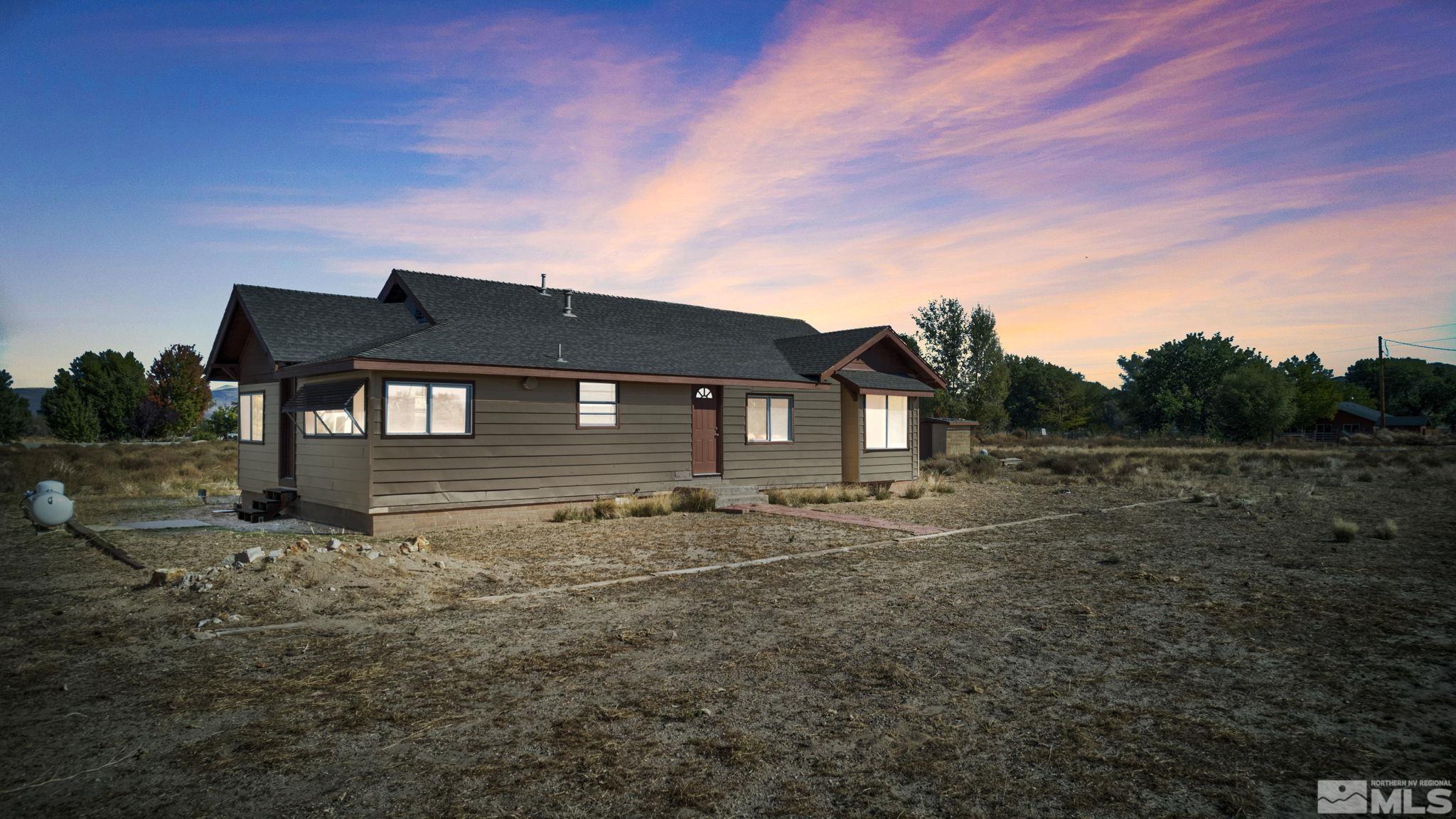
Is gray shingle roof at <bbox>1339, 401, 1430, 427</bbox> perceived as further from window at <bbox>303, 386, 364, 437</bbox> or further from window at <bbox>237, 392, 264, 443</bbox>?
window at <bbox>237, 392, 264, 443</bbox>

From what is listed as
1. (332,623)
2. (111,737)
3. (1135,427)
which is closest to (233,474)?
(332,623)

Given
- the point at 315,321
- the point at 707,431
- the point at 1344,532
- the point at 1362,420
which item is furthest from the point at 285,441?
the point at 1362,420

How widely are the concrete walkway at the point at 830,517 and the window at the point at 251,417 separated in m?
10.8

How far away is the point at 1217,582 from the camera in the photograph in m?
9.13

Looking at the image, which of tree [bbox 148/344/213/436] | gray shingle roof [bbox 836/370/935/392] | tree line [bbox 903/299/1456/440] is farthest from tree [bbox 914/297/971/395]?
tree [bbox 148/344/213/436]

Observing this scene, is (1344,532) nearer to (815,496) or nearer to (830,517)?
(830,517)

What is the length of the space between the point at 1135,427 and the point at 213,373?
7576 cm

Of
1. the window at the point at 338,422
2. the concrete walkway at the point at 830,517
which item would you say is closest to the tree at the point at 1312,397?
the concrete walkway at the point at 830,517

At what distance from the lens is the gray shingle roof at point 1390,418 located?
2795 inches

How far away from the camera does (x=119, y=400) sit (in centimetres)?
5656

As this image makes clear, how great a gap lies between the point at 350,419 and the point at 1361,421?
88526mm

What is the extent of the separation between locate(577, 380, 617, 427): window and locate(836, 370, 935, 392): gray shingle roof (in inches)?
276

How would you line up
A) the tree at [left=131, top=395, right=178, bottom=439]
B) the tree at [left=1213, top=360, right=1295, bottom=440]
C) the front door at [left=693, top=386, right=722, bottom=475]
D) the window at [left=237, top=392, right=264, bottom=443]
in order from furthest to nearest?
1. the tree at [left=131, top=395, right=178, bottom=439]
2. the tree at [left=1213, top=360, right=1295, bottom=440]
3. the front door at [left=693, top=386, right=722, bottom=475]
4. the window at [left=237, top=392, right=264, bottom=443]

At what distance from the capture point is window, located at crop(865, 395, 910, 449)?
20.9m
